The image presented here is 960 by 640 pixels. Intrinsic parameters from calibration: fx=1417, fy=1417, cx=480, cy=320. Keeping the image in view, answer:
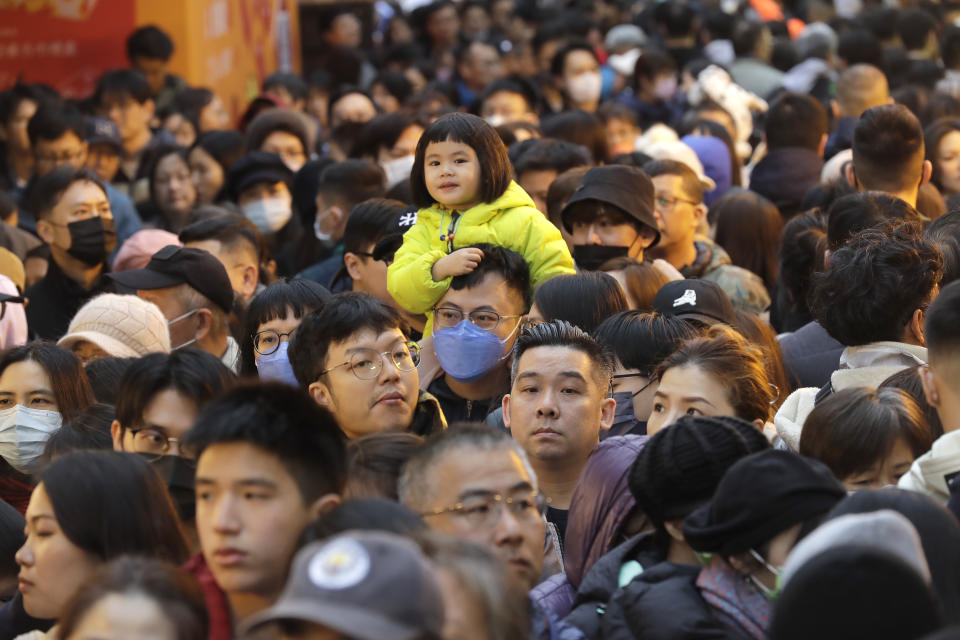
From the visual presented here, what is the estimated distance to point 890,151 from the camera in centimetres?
637

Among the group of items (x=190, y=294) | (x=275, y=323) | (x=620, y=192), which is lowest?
(x=275, y=323)

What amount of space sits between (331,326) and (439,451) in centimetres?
136

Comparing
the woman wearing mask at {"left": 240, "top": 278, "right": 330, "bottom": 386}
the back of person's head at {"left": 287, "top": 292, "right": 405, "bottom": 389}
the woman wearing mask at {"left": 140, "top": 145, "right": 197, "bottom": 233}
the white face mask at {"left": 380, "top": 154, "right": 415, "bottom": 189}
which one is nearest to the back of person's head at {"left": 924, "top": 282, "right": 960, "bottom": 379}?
the back of person's head at {"left": 287, "top": 292, "right": 405, "bottom": 389}

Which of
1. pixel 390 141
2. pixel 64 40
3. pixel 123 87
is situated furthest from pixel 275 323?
pixel 64 40

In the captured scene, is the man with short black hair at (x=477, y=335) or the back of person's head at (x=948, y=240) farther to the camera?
the man with short black hair at (x=477, y=335)

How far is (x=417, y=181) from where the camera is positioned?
584 cm

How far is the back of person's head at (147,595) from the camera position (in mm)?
2861

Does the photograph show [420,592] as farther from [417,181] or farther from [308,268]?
[308,268]

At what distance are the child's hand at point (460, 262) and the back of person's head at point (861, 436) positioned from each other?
72.7 inches

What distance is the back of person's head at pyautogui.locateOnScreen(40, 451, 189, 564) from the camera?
11.3 feet

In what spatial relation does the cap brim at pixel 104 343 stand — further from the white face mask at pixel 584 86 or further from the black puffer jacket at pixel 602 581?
the white face mask at pixel 584 86

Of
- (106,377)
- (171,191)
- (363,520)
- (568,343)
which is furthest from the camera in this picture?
(171,191)

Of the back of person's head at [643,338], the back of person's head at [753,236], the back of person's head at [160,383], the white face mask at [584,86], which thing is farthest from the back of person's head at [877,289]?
the white face mask at [584,86]

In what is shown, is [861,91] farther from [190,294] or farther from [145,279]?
[145,279]
